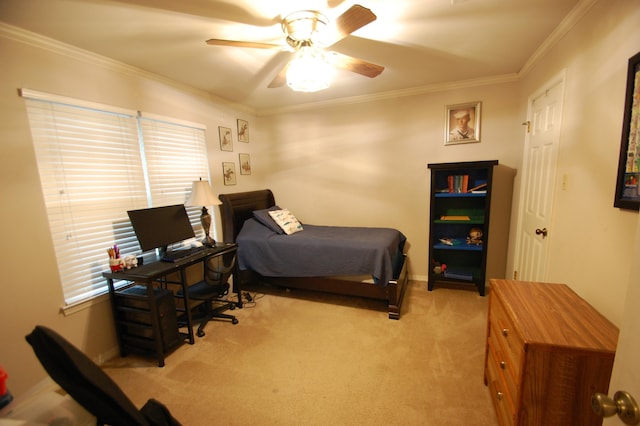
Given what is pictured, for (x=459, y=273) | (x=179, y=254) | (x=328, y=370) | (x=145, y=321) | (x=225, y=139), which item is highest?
(x=225, y=139)

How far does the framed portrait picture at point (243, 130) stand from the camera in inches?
148

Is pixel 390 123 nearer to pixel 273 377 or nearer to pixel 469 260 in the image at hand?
pixel 469 260

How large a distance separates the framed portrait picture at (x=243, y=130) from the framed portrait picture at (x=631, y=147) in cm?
370

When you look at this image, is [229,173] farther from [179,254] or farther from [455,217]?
[455,217]

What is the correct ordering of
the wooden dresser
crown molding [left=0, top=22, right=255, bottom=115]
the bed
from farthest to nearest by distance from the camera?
the bed → crown molding [left=0, top=22, right=255, bottom=115] → the wooden dresser

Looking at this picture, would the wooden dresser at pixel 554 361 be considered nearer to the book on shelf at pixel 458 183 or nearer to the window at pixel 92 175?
the book on shelf at pixel 458 183

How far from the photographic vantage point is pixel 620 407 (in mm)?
567

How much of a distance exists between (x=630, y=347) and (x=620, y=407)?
132 millimetres

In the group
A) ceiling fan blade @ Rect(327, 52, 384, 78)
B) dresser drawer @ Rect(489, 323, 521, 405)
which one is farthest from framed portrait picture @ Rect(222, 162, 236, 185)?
dresser drawer @ Rect(489, 323, 521, 405)

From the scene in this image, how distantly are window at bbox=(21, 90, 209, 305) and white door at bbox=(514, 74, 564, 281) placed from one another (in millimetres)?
3494

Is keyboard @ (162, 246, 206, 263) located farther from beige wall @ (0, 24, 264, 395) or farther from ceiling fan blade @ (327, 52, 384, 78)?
ceiling fan blade @ (327, 52, 384, 78)

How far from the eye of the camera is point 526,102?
2682 millimetres

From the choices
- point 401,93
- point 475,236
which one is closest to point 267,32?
point 401,93

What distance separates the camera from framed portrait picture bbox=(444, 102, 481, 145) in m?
3.14
